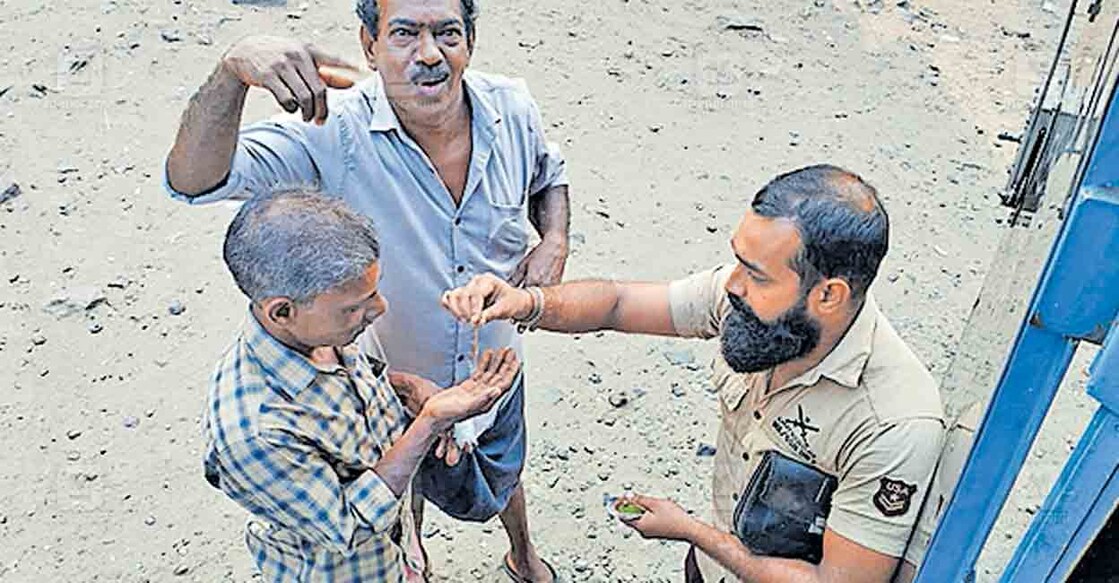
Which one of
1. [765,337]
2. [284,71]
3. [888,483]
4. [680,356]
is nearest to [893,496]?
[888,483]

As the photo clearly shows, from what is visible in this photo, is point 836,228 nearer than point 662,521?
Yes

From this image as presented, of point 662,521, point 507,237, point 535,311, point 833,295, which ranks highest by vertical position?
point 833,295

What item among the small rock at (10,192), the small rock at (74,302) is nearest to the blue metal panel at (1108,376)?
the small rock at (74,302)

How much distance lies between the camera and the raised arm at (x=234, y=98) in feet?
6.81

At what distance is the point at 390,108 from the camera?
2.31 meters

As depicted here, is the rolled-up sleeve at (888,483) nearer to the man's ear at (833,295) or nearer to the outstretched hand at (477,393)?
the man's ear at (833,295)

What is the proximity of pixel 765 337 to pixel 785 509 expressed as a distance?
1.16 feet

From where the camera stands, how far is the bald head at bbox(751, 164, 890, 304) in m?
1.89

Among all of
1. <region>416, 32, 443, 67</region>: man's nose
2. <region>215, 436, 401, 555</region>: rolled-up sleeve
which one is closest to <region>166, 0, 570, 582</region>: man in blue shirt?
<region>416, 32, 443, 67</region>: man's nose

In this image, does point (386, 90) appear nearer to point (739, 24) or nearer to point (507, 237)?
point (507, 237)

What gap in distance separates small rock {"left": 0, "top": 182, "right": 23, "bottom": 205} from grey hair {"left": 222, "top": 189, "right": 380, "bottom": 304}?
10.4 feet

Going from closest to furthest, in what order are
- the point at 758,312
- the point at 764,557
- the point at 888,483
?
1. the point at 888,483
2. the point at 758,312
3. the point at 764,557

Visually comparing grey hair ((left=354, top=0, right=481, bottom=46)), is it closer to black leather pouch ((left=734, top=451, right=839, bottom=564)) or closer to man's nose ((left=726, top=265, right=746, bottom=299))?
man's nose ((left=726, top=265, right=746, bottom=299))

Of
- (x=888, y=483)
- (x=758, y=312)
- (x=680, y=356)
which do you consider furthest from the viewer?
(x=680, y=356)
